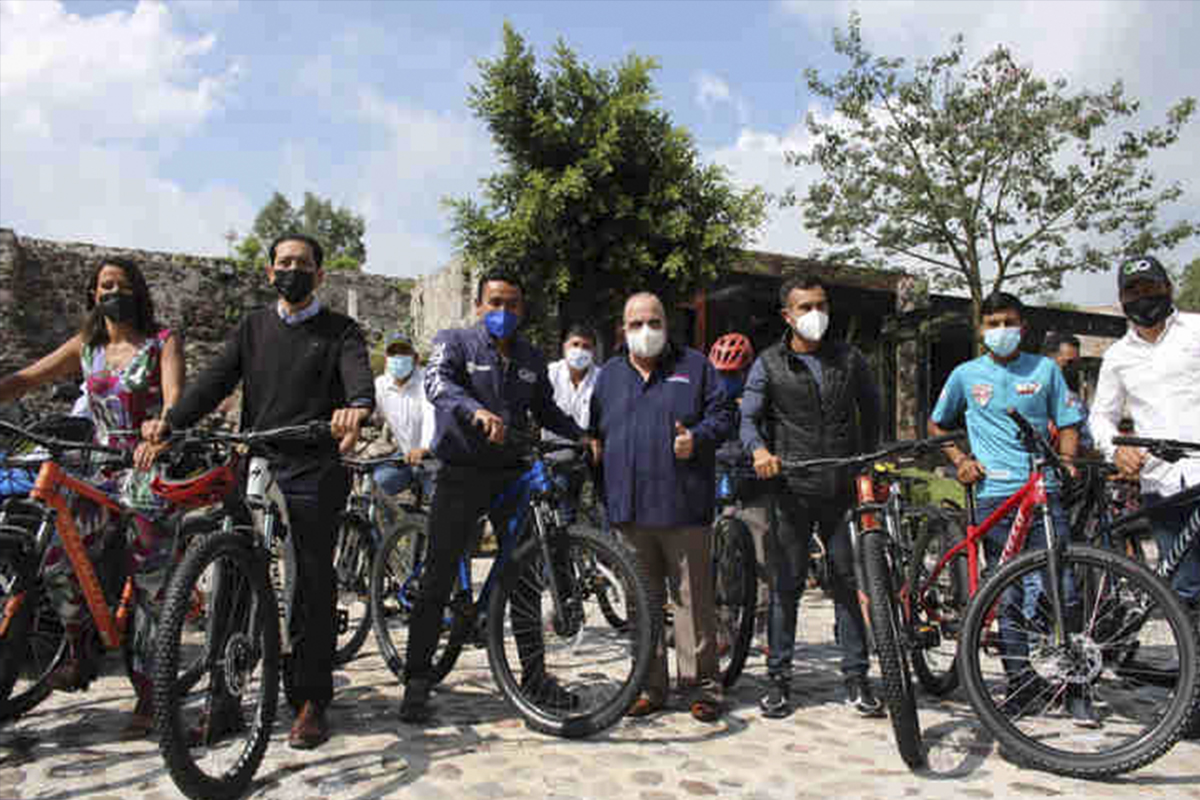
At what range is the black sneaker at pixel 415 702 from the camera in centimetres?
387

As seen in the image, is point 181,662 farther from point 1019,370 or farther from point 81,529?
point 1019,370

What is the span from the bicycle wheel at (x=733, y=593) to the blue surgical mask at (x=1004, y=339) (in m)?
1.50

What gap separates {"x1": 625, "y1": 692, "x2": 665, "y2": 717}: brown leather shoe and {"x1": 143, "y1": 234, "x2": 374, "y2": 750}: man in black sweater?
4.46ft

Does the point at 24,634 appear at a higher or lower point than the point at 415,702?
higher

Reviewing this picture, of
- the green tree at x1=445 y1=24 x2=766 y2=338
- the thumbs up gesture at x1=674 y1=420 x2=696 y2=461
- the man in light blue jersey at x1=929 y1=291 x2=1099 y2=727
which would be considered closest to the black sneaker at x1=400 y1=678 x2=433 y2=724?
the thumbs up gesture at x1=674 y1=420 x2=696 y2=461

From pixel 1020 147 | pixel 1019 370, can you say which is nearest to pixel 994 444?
pixel 1019 370

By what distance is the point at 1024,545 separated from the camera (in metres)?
3.92

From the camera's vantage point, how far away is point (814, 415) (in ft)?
13.6

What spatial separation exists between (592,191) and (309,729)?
10.2 meters

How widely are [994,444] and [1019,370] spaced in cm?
40

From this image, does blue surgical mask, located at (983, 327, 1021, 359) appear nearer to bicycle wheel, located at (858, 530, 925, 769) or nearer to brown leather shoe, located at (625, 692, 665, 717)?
bicycle wheel, located at (858, 530, 925, 769)

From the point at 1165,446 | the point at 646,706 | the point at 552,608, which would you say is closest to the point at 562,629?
the point at 552,608

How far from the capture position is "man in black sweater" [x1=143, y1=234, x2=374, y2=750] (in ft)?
11.6

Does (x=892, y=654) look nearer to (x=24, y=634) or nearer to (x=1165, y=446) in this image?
(x=1165, y=446)
